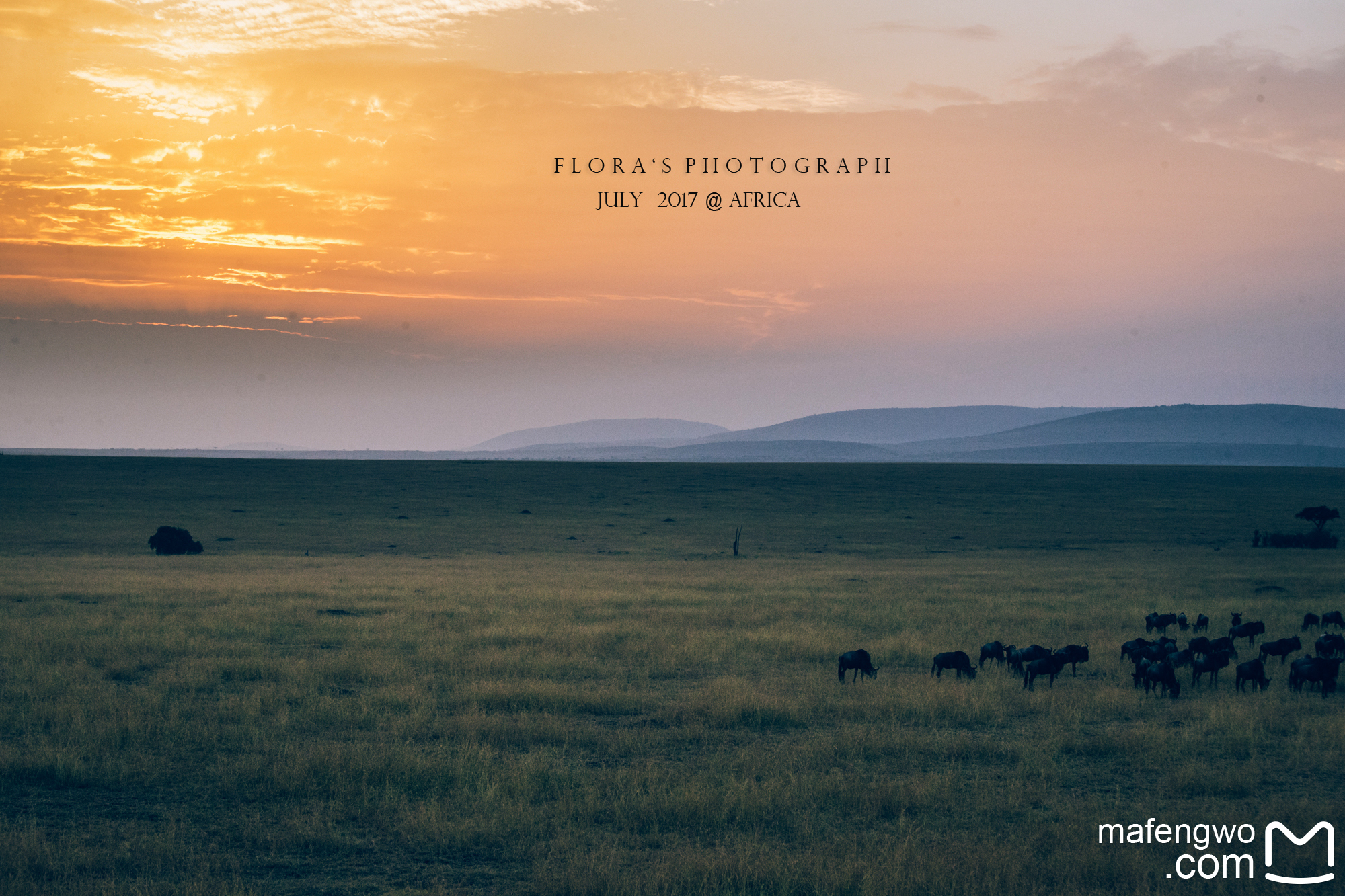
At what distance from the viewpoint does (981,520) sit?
202 ft

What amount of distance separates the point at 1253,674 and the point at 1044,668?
3309 mm

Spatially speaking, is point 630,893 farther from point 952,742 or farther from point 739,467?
point 739,467

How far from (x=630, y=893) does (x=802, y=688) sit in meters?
7.87

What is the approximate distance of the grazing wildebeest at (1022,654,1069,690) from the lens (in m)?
15.4

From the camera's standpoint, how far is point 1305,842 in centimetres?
870

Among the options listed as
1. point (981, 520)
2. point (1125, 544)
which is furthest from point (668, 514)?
point (1125, 544)

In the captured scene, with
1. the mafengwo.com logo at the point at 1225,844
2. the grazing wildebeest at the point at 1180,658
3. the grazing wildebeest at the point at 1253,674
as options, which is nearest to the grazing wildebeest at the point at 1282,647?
the grazing wildebeest at the point at 1180,658

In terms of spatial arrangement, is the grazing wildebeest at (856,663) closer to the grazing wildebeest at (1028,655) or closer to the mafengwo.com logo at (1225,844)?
the grazing wildebeest at (1028,655)

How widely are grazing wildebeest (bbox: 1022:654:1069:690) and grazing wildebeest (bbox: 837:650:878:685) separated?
92.2 inches

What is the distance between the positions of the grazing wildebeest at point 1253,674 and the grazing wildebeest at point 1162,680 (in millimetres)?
1033

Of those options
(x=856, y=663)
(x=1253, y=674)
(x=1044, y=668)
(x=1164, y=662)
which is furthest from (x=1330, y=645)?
(x=856, y=663)

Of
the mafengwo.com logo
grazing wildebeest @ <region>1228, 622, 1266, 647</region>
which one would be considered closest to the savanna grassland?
the mafengwo.com logo

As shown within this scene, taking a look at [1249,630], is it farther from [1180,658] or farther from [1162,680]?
[1162,680]

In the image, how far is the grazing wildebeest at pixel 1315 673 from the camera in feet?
49.1
